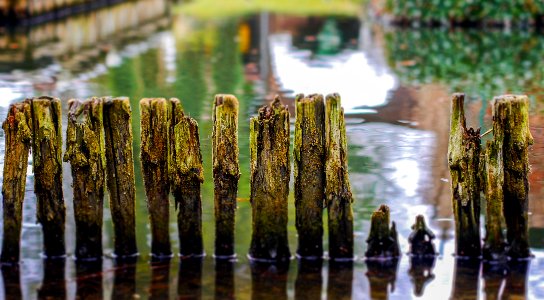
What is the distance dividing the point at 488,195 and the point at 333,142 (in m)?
1.19

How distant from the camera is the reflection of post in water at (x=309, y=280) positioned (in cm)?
689

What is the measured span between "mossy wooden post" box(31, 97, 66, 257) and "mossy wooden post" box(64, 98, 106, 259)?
3.8 inches

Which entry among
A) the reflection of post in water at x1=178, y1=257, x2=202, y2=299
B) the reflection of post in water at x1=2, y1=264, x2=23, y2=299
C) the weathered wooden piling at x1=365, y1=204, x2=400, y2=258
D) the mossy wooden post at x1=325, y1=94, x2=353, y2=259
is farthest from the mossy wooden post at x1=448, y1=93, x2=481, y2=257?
the reflection of post in water at x1=2, y1=264, x2=23, y2=299

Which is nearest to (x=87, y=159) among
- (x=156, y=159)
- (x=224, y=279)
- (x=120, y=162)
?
(x=120, y=162)

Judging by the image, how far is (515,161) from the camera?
7090 mm

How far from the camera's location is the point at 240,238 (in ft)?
26.3

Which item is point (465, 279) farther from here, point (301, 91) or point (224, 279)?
point (301, 91)

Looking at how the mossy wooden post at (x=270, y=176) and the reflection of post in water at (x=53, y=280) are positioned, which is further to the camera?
the mossy wooden post at (x=270, y=176)

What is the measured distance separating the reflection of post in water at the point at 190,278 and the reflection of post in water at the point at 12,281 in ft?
3.63

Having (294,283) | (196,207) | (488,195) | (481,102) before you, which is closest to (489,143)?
(488,195)

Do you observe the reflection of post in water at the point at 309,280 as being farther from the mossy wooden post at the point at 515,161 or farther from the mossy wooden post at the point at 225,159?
the mossy wooden post at the point at 515,161

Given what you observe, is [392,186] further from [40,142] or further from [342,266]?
[40,142]

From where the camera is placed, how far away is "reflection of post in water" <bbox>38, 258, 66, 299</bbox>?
6.82 m

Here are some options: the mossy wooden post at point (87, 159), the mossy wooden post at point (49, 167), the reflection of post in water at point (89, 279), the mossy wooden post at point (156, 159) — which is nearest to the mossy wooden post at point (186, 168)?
the mossy wooden post at point (156, 159)
